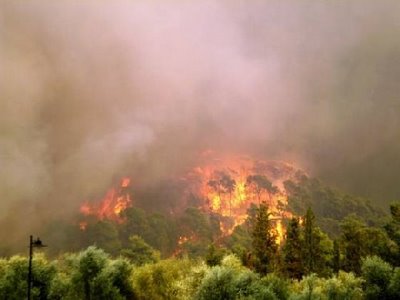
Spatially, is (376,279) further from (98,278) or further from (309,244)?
(98,278)

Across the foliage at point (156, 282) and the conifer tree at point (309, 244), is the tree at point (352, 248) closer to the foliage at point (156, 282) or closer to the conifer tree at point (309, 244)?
the conifer tree at point (309, 244)

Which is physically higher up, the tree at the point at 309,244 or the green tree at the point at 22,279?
the tree at the point at 309,244

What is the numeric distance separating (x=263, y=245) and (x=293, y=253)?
32.3 feet

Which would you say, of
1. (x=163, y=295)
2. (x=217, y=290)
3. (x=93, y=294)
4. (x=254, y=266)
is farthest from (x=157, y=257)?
(x=217, y=290)

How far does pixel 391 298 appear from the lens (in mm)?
89562

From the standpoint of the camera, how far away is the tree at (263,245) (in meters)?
131

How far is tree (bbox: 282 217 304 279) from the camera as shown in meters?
132

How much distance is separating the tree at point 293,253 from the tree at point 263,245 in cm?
456

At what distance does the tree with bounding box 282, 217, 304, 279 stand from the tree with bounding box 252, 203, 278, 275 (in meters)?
4.56

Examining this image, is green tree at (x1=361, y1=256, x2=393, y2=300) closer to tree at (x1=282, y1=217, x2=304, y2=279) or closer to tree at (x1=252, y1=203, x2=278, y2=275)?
tree at (x1=282, y1=217, x2=304, y2=279)

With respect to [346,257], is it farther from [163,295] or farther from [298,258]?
[163,295]

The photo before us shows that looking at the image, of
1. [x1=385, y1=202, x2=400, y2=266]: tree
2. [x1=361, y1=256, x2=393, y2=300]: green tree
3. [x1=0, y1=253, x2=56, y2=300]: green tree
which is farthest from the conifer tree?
[x1=0, y1=253, x2=56, y2=300]: green tree

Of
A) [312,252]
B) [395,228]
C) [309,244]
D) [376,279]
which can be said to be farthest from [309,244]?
[376,279]

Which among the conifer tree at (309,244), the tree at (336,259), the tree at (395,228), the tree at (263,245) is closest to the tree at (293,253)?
the conifer tree at (309,244)
